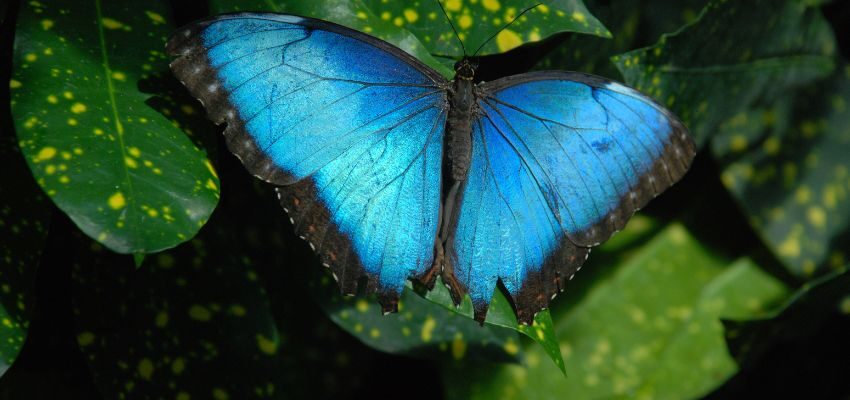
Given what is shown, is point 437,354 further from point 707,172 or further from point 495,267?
point 707,172

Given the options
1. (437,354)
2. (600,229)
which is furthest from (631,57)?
(437,354)

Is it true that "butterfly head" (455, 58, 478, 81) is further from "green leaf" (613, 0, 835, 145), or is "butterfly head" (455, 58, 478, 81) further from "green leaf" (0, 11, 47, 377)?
"green leaf" (0, 11, 47, 377)

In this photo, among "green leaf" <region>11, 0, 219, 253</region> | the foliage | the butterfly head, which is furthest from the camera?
the butterfly head

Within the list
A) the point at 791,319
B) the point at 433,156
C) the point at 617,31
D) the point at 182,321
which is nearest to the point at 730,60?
the point at 617,31

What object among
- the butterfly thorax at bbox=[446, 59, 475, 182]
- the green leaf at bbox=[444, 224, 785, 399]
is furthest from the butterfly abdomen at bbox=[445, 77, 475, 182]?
the green leaf at bbox=[444, 224, 785, 399]

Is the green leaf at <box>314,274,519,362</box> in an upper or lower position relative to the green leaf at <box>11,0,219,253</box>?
lower

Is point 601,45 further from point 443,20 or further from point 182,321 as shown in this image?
point 182,321

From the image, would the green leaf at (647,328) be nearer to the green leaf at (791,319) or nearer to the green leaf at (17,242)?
Answer: the green leaf at (791,319)
